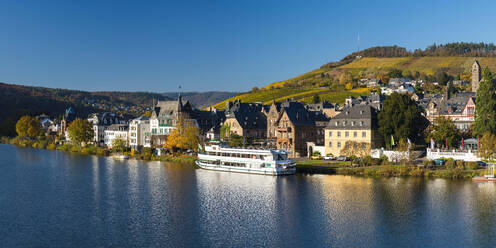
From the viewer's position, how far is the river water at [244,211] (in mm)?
40094

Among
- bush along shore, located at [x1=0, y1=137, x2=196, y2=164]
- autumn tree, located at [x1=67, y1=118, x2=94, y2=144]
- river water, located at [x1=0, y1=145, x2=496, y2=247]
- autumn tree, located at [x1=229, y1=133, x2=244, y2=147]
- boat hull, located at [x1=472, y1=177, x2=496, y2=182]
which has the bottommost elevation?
river water, located at [x1=0, y1=145, x2=496, y2=247]

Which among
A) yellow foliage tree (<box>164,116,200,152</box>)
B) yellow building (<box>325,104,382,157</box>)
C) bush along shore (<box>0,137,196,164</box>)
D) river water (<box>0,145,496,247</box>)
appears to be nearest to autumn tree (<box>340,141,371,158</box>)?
yellow building (<box>325,104,382,157</box>)

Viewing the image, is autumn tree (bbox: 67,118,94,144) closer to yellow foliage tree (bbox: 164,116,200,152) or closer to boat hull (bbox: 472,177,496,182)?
yellow foliage tree (bbox: 164,116,200,152)

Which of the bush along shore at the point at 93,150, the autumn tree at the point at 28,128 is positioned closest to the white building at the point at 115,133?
the bush along shore at the point at 93,150

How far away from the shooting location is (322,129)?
102 m

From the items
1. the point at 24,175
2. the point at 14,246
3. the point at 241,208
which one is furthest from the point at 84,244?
the point at 24,175

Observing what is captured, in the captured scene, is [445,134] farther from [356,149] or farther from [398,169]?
[356,149]

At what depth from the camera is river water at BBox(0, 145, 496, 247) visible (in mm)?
40094

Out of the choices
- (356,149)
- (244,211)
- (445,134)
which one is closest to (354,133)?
(356,149)

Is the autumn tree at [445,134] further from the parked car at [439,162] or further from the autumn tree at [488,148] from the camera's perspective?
the autumn tree at [488,148]

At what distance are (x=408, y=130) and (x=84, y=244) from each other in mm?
60636

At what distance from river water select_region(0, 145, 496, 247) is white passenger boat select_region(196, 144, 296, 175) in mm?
2704

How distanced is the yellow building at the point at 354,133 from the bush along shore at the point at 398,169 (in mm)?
5913

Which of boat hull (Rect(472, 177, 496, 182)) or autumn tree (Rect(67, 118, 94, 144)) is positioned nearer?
boat hull (Rect(472, 177, 496, 182))
